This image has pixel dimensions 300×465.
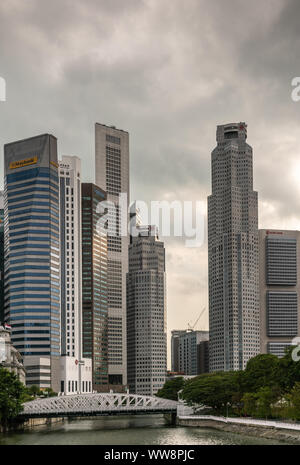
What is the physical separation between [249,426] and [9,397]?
39778mm

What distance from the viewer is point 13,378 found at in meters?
126

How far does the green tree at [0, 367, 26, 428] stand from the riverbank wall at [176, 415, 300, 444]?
3371 centimetres

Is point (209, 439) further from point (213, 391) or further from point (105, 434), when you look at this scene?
point (213, 391)

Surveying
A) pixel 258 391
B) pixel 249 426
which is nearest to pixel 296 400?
pixel 249 426

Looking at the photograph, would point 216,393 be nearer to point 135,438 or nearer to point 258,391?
point 258,391

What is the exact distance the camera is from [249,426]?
115438 millimetres

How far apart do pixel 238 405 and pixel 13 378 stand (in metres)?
46.4

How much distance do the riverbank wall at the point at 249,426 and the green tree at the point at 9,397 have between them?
111ft

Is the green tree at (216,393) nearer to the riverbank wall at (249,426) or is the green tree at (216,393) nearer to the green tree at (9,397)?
the riverbank wall at (249,426)

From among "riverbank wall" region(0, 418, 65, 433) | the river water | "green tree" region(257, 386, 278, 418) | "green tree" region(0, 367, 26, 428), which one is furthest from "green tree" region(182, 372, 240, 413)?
"green tree" region(0, 367, 26, 428)
